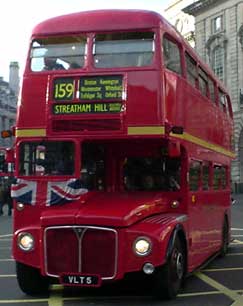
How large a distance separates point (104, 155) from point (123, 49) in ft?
5.70

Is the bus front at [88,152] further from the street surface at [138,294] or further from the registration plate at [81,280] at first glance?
the street surface at [138,294]

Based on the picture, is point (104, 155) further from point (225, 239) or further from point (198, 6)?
point (198, 6)

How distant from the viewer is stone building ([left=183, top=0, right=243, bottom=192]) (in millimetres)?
65062

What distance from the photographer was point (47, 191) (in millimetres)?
9016

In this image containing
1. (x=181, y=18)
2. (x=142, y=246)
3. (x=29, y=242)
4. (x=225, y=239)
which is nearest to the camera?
(x=142, y=246)

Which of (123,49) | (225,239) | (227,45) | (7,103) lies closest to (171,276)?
(123,49)

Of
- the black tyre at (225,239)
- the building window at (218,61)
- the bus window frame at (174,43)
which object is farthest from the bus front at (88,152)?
the building window at (218,61)

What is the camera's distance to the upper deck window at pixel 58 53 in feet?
30.6

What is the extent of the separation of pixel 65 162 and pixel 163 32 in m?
2.36

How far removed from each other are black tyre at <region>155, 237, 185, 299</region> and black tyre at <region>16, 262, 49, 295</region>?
1.72 meters

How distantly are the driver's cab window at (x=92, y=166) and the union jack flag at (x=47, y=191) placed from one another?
0.24 metres

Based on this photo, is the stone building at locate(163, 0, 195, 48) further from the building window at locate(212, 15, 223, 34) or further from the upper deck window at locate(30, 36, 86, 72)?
the upper deck window at locate(30, 36, 86, 72)

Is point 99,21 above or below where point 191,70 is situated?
above

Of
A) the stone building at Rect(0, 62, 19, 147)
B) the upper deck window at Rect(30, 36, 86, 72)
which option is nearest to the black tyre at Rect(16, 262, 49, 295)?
the upper deck window at Rect(30, 36, 86, 72)
